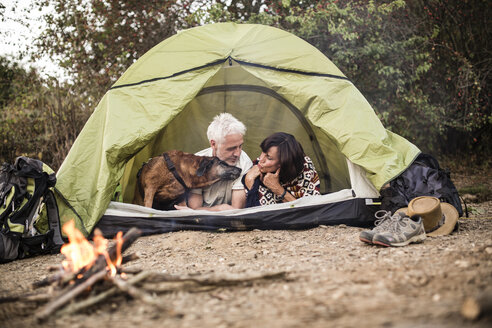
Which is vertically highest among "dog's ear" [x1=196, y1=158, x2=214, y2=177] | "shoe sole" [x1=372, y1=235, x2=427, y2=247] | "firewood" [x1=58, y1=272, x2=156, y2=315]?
"dog's ear" [x1=196, y1=158, x2=214, y2=177]

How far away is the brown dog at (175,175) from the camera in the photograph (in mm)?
4414

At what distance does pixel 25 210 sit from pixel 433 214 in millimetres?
3338

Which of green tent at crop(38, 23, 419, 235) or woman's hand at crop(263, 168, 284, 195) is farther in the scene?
woman's hand at crop(263, 168, 284, 195)

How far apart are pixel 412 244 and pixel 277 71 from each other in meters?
2.08

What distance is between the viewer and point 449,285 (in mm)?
1933

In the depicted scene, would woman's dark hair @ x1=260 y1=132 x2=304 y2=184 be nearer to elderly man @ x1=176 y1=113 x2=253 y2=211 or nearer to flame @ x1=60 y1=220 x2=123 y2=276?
elderly man @ x1=176 y1=113 x2=253 y2=211

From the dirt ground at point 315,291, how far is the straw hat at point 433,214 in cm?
28

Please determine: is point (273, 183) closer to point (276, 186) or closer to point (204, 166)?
point (276, 186)

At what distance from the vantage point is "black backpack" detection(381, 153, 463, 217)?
380 cm

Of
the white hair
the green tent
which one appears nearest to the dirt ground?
the green tent

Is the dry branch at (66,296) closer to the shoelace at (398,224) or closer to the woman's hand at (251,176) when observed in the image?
the shoelace at (398,224)

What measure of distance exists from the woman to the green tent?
32cm

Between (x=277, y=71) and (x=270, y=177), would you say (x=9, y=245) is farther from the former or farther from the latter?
(x=277, y=71)

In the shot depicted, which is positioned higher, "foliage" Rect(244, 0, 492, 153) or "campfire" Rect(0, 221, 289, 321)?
"foliage" Rect(244, 0, 492, 153)
